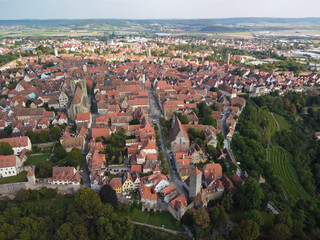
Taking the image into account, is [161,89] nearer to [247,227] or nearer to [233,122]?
[233,122]

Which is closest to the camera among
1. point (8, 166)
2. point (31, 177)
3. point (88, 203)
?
point (88, 203)

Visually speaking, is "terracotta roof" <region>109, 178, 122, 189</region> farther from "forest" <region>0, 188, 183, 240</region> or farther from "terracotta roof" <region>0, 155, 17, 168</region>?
"terracotta roof" <region>0, 155, 17, 168</region>

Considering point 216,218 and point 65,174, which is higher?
point 65,174

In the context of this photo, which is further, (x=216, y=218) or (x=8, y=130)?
(x=8, y=130)

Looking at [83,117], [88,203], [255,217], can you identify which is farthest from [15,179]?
Result: [255,217]

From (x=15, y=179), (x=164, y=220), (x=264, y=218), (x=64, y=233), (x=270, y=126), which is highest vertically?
(x=15, y=179)

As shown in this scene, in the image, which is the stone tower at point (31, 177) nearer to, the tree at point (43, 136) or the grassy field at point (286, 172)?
the tree at point (43, 136)

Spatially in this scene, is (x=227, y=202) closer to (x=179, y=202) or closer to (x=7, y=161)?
(x=179, y=202)

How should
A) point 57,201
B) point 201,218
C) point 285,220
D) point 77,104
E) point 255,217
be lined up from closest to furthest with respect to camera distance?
point 201,218
point 285,220
point 255,217
point 57,201
point 77,104
